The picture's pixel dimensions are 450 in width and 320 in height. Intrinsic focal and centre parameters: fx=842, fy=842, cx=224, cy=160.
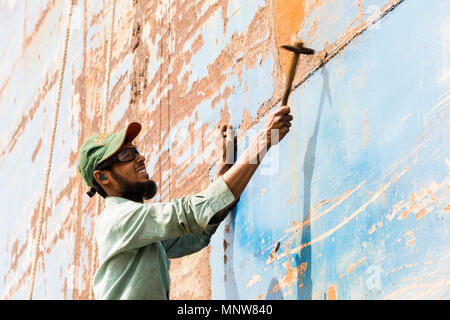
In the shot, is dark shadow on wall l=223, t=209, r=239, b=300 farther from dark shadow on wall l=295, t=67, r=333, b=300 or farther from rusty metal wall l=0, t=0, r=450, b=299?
dark shadow on wall l=295, t=67, r=333, b=300

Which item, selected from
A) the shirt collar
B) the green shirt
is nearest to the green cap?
the shirt collar

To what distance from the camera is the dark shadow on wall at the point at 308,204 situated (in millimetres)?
2744

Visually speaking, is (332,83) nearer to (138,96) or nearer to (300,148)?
(300,148)

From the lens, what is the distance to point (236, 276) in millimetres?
3234

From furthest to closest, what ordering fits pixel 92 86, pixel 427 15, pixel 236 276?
1. pixel 92 86
2. pixel 236 276
3. pixel 427 15

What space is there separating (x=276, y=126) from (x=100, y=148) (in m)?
0.66

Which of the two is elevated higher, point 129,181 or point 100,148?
point 100,148

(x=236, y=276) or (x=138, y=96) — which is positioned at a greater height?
(x=138, y=96)

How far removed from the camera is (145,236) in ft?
8.98

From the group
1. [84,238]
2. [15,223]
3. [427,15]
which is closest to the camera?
[427,15]

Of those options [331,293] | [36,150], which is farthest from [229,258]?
[36,150]

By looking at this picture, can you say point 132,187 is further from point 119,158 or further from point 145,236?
point 145,236
